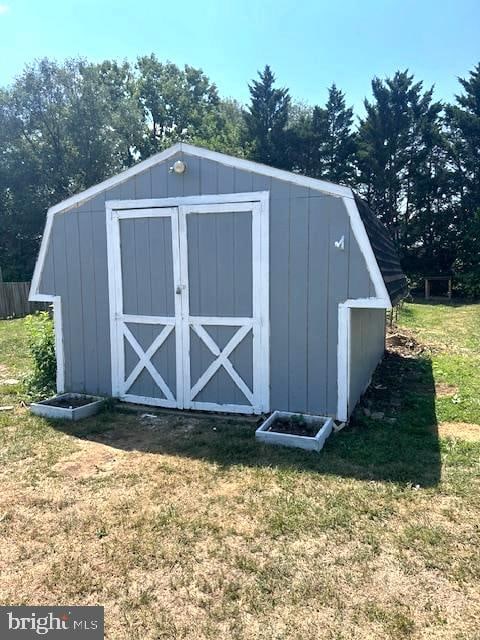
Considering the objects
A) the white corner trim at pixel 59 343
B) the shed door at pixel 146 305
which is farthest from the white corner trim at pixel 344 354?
the white corner trim at pixel 59 343

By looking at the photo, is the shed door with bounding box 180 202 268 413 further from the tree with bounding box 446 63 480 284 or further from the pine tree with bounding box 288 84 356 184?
the pine tree with bounding box 288 84 356 184

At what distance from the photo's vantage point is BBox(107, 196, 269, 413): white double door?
15.9 ft

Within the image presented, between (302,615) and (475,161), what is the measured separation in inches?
868

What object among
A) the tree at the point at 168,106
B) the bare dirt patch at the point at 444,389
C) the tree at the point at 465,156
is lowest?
the bare dirt patch at the point at 444,389

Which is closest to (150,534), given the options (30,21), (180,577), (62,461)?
(180,577)

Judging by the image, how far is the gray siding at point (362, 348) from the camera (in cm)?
482

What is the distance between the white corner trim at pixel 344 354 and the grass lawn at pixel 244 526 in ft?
0.78

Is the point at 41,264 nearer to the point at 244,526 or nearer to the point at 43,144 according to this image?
the point at 244,526

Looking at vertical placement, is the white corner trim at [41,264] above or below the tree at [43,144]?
below

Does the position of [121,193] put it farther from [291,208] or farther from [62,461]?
[62,461]

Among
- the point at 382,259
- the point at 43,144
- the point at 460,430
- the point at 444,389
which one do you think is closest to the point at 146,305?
the point at 382,259

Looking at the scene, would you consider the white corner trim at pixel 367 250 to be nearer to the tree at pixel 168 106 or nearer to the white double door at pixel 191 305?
the white double door at pixel 191 305

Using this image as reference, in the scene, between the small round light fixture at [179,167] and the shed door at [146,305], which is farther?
the shed door at [146,305]

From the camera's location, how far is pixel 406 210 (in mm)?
21953
